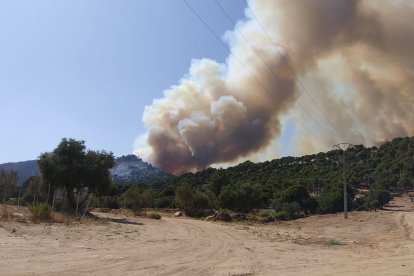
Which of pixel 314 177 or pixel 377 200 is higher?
pixel 314 177

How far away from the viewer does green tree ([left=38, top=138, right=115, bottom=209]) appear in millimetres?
44594

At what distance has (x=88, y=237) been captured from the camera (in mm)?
18875

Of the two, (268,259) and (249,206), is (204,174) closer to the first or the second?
(249,206)

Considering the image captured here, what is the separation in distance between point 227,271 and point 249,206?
5495 centimetres

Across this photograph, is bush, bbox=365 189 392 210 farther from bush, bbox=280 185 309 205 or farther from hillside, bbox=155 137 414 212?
bush, bbox=280 185 309 205

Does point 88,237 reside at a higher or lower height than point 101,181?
lower

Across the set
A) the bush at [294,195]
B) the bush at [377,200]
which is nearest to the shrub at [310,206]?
the bush at [294,195]

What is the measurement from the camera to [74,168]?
4469cm

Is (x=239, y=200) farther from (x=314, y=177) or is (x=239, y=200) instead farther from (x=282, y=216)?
(x=314, y=177)

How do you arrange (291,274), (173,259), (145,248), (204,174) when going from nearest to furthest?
1. (291,274)
2. (173,259)
3. (145,248)
4. (204,174)

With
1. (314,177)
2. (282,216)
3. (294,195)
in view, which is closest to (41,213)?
(282,216)

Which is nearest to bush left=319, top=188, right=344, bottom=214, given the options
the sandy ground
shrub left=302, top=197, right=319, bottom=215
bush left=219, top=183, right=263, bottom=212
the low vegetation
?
the low vegetation

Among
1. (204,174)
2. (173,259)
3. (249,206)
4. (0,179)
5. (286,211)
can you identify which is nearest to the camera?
(173,259)

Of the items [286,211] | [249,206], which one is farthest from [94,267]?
[249,206]
